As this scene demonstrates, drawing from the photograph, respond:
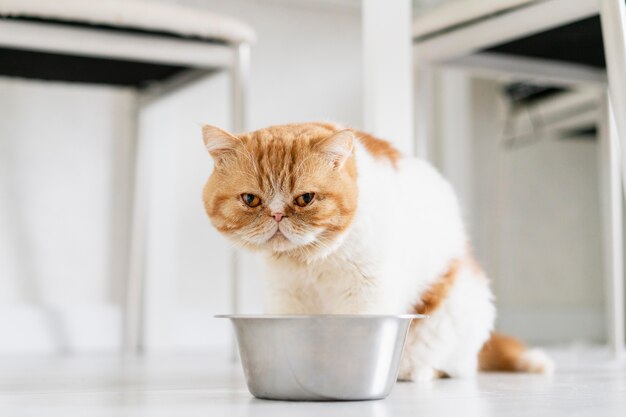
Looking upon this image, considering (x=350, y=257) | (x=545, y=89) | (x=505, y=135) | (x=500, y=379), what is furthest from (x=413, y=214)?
(x=505, y=135)

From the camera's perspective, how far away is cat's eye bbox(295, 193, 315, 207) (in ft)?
3.39

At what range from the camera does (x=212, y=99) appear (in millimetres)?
2461

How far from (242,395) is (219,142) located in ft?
1.02

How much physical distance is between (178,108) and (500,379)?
1.43 m

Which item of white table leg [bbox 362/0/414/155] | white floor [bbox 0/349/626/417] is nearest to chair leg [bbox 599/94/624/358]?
white floor [bbox 0/349/626/417]

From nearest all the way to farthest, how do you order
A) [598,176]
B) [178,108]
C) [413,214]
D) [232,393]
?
[232,393]
[413,214]
[178,108]
[598,176]

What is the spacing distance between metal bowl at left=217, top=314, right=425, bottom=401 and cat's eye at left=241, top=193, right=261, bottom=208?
0.54 feet

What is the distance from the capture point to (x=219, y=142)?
1073mm

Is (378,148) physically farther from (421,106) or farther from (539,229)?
(539,229)

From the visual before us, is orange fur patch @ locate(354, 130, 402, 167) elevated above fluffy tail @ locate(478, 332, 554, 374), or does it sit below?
above

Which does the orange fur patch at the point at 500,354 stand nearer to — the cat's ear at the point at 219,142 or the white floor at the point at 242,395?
the white floor at the point at 242,395

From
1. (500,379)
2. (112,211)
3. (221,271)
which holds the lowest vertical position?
(500,379)

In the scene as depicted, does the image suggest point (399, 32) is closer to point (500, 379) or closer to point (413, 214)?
point (413, 214)

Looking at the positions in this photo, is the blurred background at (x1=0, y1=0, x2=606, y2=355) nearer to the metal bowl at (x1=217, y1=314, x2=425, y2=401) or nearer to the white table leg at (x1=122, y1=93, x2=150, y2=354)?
the white table leg at (x1=122, y1=93, x2=150, y2=354)
